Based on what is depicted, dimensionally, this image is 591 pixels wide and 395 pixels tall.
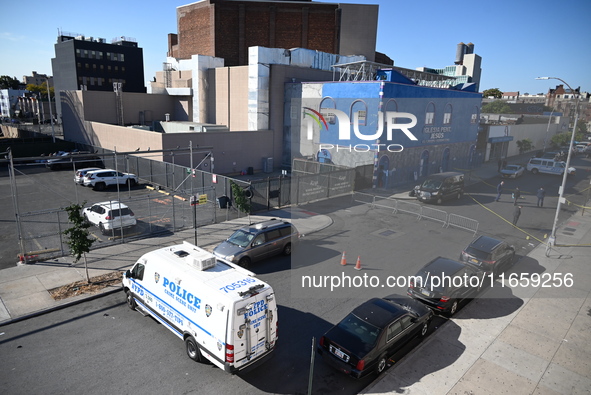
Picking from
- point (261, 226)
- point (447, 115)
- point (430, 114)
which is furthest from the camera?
point (447, 115)

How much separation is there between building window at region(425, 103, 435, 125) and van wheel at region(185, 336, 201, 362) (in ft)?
114

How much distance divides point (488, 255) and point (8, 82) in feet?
558

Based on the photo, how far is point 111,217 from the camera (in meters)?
19.3

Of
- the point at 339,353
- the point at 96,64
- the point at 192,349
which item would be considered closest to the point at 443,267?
the point at 339,353

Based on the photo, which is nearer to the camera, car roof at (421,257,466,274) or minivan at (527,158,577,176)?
car roof at (421,257,466,274)

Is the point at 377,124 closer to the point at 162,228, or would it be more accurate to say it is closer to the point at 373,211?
the point at 373,211

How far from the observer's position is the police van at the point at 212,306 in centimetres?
888

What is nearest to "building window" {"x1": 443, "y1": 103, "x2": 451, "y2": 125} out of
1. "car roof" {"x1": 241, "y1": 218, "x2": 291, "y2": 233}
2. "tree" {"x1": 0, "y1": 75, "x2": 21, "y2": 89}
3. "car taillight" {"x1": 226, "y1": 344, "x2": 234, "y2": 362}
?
"car roof" {"x1": 241, "y1": 218, "x2": 291, "y2": 233}

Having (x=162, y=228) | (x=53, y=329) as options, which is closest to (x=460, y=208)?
(x=162, y=228)

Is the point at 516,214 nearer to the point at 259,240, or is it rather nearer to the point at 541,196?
the point at 541,196

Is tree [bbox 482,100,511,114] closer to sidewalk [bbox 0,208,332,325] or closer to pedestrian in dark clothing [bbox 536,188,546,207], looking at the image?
pedestrian in dark clothing [bbox 536,188,546,207]

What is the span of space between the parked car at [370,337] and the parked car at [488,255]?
5768mm

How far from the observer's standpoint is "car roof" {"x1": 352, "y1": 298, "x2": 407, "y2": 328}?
10.2m

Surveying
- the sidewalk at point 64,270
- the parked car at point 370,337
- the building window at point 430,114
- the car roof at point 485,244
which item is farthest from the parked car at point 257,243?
the building window at point 430,114
